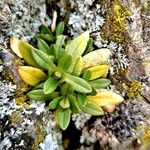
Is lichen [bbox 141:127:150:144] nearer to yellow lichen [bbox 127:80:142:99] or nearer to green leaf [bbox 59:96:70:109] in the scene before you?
yellow lichen [bbox 127:80:142:99]

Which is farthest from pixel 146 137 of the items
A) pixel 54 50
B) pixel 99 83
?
pixel 54 50

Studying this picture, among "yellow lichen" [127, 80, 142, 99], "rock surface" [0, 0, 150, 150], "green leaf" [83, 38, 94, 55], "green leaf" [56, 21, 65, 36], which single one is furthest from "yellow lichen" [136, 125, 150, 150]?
"green leaf" [56, 21, 65, 36]

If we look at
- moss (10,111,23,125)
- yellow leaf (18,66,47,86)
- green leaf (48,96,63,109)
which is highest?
yellow leaf (18,66,47,86)

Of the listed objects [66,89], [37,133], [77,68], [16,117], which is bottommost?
[37,133]

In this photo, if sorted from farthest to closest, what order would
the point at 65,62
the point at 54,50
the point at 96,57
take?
1. the point at 96,57
2. the point at 54,50
3. the point at 65,62

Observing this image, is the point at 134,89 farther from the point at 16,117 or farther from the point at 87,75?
the point at 16,117
